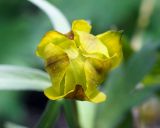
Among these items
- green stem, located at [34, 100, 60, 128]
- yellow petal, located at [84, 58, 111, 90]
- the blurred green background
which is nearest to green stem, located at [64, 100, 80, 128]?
green stem, located at [34, 100, 60, 128]

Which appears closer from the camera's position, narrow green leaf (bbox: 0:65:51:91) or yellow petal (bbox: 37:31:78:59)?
yellow petal (bbox: 37:31:78:59)

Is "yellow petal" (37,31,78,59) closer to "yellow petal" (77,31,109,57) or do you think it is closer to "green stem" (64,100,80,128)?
"yellow petal" (77,31,109,57)

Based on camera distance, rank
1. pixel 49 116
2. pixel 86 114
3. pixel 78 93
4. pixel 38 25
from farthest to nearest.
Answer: pixel 38 25 < pixel 86 114 < pixel 49 116 < pixel 78 93

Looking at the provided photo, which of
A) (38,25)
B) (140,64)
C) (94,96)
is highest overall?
(38,25)

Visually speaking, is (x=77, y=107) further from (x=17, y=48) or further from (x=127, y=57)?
(x=17, y=48)

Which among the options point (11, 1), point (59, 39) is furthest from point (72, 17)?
point (59, 39)

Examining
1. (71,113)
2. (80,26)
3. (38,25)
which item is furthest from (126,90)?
(38,25)

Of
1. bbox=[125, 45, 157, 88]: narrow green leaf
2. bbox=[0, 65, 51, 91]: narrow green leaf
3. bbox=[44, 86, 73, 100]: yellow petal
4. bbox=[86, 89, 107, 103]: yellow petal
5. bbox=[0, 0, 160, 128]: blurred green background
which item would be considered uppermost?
bbox=[0, 0, 160, 128]: blurred green background

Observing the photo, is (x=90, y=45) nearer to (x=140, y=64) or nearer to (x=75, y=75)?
(x=75, y=75)

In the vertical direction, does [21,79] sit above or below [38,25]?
below
